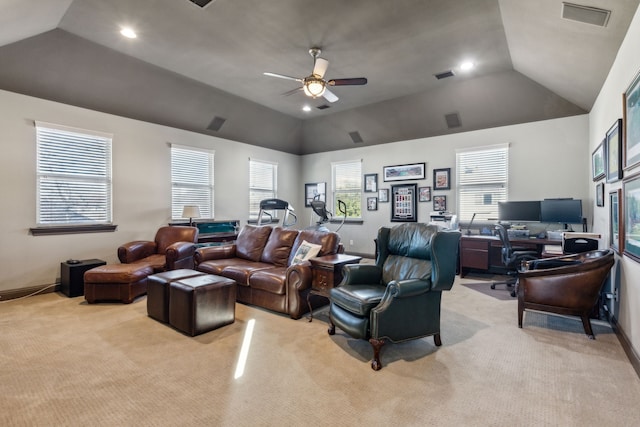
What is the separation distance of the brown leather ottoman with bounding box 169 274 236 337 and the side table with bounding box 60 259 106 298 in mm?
2152

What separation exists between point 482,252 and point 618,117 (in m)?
2.97

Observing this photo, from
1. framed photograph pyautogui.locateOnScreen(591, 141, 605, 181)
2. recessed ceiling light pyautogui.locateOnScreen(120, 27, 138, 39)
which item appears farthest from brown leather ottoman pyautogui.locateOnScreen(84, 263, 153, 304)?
framed photograph pyautogui.locateOnScreen(591, 141, 605, 181)

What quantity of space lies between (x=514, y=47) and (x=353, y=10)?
231 cm

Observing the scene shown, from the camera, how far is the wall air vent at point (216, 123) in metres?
6.60

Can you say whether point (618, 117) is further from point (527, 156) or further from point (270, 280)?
point (270, 280)

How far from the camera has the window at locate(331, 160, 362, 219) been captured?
8211 millimetres

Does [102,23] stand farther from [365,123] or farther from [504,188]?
[504,188]

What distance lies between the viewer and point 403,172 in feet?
24.1

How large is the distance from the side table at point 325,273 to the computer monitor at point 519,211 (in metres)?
3.51

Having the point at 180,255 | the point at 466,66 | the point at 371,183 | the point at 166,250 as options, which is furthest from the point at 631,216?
the point at 166,250

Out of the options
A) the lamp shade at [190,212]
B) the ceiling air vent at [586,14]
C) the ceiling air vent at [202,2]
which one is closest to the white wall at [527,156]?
the ceiling air vent at [586,14]

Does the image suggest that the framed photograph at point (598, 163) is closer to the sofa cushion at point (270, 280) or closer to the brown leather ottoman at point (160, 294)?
the sofa cushion at point (270, 280)

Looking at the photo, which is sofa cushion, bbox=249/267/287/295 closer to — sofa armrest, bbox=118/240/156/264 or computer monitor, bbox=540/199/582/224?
sofa armrest, bbox=118/240/156/264

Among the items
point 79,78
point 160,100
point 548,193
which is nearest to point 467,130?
point 548,193
